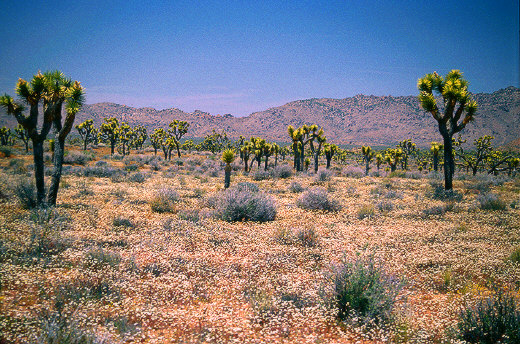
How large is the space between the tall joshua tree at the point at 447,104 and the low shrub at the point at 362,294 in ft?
53.4

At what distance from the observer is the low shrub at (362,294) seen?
16.2 ft

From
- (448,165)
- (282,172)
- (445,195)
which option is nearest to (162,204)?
(445,195)

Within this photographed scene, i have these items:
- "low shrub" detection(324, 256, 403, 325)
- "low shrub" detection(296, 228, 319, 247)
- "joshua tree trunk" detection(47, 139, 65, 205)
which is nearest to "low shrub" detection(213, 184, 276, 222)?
"low shrub" detection(296, 228, 319, 247)

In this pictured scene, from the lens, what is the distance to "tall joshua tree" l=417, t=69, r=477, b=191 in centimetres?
1757

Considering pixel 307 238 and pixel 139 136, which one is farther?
pixel 139 136

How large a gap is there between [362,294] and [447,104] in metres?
17.9

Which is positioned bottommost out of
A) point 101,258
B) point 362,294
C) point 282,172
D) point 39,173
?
point 362,294

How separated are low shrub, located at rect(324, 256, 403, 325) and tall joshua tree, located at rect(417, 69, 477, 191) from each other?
16.3 meters

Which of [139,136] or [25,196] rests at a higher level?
[139,136]

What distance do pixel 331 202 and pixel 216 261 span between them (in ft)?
28.2

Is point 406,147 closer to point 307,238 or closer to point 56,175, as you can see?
point 307,238

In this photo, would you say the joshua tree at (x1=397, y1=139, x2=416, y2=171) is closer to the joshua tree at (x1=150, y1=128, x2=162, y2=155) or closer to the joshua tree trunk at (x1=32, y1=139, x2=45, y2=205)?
the joshua tree at (x1=150, y1=128, x2=162, y2=155)

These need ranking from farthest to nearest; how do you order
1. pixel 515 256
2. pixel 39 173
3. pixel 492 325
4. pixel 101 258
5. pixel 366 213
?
pixel 366 213 < pixel 39 173 < pixel 515 256 < pixel 101 258 < pixel 492 325

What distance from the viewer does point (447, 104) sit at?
1786 centimetres
